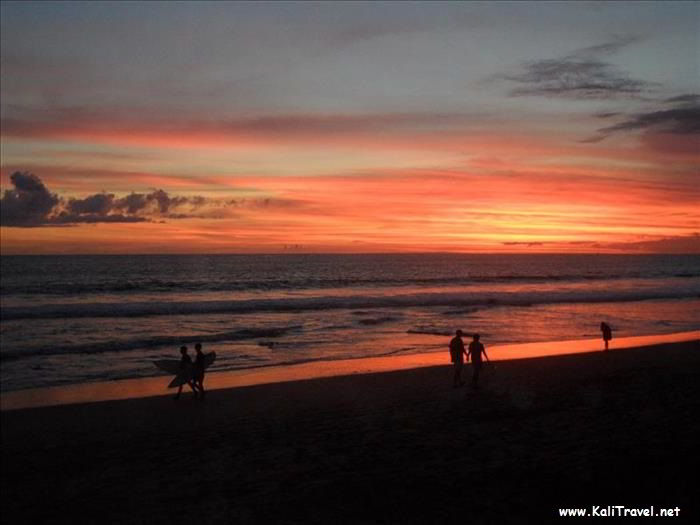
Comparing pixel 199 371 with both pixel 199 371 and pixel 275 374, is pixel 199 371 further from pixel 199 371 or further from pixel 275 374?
pixel 275 374

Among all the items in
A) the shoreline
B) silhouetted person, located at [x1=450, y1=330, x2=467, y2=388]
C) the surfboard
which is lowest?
the shoreline

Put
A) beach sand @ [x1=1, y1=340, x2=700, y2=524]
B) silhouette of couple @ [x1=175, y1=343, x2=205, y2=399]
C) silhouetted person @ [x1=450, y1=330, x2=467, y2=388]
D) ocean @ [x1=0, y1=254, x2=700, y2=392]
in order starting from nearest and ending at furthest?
1. beach sand @ [x1=1, y1=340, x2=700, y2=524]
2. silhouette of couple @ [x1=175, y1=343, x2=205, y2=399]
3. silhouetted person @ [x1=450, y1=330, x2=467, y2=388]
4. ocean @ [x1=0, y1=254, x2=700, y2=392]

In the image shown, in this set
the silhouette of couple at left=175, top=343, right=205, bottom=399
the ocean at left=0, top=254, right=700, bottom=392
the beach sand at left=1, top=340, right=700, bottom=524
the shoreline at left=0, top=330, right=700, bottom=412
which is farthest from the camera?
the ocean at left=0, top=254, right=700, bottom=392

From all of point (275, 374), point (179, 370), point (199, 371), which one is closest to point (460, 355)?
point (275, 374)

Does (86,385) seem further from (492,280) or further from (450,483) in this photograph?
(492,280)

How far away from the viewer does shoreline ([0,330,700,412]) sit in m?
16.0

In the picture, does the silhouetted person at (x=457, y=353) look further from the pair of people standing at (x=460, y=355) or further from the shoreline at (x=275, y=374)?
the shoreline at (x=275, y=374)

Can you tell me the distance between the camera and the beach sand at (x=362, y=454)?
823cm

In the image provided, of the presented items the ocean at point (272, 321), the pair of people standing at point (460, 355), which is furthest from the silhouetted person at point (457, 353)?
the ocean at point (272, 321)

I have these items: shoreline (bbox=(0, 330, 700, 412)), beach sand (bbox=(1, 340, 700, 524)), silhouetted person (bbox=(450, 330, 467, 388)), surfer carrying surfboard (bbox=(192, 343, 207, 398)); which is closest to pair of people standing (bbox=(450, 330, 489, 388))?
silhouetted person (bbox=(450, 330, 467, 388))

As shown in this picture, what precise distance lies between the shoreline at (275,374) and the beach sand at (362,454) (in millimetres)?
1381

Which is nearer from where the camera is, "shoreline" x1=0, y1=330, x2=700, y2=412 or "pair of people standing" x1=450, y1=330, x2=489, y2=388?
"pair of people standing" x1=450, y1=330, x2=489, y2=388

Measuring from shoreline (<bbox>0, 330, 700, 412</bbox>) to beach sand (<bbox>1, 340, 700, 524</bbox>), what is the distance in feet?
4.53

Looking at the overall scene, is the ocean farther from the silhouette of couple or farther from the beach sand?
the beach sand
